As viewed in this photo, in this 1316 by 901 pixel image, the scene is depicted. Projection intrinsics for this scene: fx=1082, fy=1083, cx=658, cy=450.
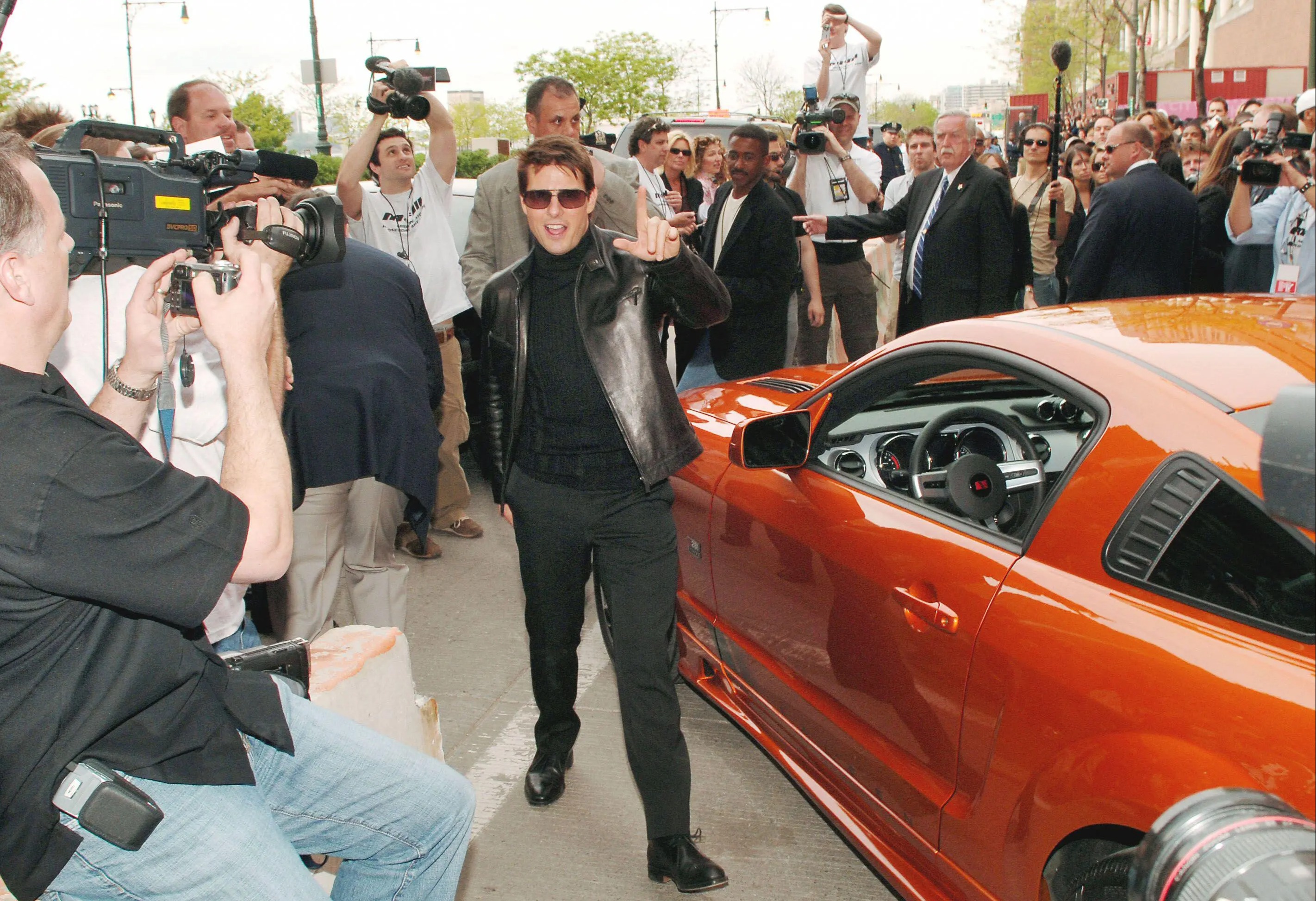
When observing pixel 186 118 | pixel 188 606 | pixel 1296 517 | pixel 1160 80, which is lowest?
pixel 188 606

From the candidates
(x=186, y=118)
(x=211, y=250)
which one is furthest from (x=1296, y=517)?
(x=186, y=118)

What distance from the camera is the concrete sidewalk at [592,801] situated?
3.11m

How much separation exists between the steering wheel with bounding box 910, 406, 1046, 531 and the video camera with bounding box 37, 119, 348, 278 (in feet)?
5.23

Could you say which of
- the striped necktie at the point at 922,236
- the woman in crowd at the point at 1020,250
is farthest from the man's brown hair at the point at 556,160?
the woman in crowd at the point at 1020,250

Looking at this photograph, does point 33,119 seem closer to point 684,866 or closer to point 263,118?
point 684,866

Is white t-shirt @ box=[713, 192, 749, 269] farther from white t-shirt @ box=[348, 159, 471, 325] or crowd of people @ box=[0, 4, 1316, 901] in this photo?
white t-shirt @ box=[348, 159, 471, 325]

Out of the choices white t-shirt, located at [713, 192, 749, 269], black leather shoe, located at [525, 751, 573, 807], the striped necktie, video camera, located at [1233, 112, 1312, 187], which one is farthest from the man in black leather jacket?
video camera, located at [1233, 112, 1312, 187]

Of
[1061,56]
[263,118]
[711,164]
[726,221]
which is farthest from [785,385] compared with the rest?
[263,118]

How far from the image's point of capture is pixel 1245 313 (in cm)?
239

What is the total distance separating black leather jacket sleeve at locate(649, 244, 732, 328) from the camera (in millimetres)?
2922

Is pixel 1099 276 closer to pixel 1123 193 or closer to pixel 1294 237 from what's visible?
pixel 1123 193

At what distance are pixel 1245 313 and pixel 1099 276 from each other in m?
3.99

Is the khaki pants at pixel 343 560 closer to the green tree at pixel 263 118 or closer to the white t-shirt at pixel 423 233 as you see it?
the white t-shirt at pixel 423 233

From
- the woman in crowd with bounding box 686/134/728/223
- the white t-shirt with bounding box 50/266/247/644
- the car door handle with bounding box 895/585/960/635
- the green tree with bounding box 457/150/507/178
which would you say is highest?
the green tree with bounding box 457/150/507/178
